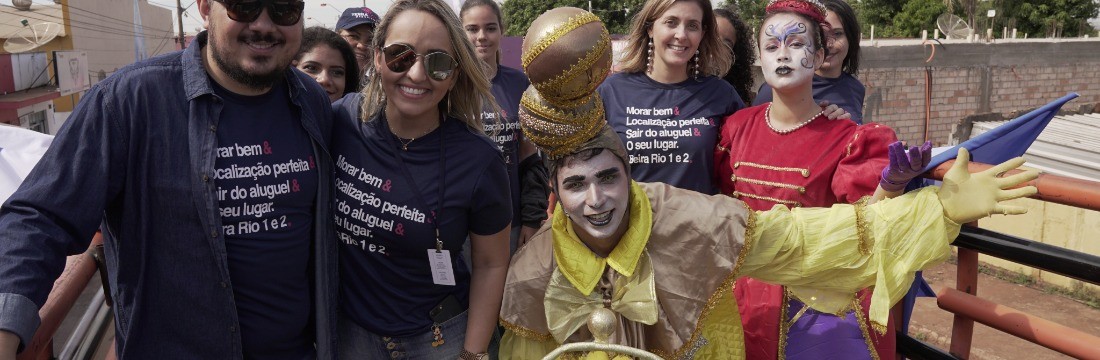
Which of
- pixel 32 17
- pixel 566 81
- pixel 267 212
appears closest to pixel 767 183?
pixel 566 81

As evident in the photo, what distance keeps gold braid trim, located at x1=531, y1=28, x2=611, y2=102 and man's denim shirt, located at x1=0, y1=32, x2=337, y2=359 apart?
0.68 metres

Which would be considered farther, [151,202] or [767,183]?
[767,183]

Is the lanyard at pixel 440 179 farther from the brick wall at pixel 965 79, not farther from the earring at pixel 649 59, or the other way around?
the brick wall at pixel 965 79

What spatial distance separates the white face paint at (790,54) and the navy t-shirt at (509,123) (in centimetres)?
101

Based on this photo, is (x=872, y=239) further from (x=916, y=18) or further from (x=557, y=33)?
(x=916, y=18)

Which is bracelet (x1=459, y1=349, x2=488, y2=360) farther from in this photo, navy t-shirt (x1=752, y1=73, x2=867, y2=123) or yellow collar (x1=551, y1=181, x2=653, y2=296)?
navy t-shirt (x1=752, y1=73, x2=867, y2=123)

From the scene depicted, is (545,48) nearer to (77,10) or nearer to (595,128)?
(595,128)

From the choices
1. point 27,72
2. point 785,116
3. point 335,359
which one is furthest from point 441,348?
point 27,72

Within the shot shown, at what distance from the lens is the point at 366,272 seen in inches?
93.4

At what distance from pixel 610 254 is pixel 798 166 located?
0.83 meters

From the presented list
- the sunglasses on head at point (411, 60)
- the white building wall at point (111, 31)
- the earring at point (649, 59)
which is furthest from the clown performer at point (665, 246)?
the white building wall at point (111, 31)

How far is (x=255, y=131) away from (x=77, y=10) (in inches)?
1259

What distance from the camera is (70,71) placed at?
2106 cm

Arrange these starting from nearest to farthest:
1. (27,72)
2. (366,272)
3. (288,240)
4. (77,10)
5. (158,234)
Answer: (158,234), (288,240), (366,272), (27,72), (77,10)
